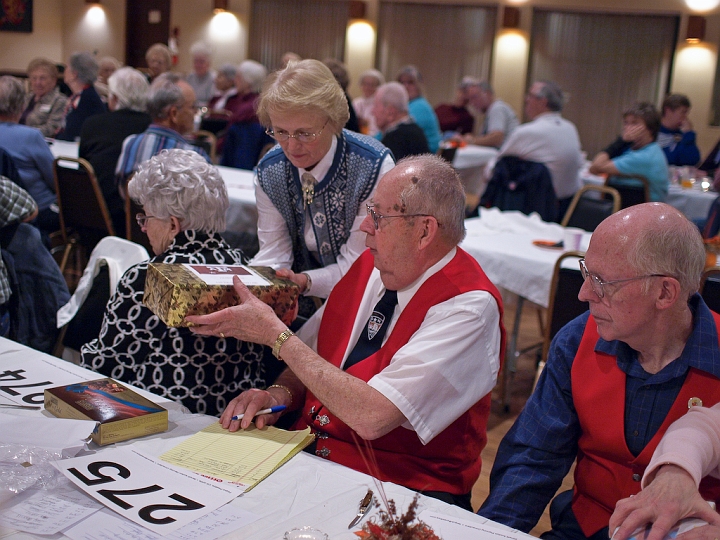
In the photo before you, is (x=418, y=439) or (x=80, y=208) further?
(x=80, y=208)

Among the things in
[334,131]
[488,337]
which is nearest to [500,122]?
[334,131]

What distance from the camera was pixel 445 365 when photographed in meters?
1.64

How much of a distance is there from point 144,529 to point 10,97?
3.71 metres

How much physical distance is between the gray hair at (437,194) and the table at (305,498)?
60 cm

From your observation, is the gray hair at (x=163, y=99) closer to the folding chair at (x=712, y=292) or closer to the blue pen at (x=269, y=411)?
the blue pen at (x=269, y=411)

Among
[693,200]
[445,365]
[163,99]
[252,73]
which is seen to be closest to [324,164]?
[445,365]

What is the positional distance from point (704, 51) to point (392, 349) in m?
10.3

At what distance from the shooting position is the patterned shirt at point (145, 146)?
13.5 feet

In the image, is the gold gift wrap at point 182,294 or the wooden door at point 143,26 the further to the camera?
the wooden door at point 143,26

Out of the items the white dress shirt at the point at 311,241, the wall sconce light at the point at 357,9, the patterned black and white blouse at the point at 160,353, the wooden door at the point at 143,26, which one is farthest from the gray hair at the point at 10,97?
the wooden door at the point at 143,26

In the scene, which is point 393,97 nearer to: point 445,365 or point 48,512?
point 445,365

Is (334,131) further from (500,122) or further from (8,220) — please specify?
(500,122)

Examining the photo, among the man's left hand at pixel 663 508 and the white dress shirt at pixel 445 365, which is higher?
the white dress shirt at pixel 445 365

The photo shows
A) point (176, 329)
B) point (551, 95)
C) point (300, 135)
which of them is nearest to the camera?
point (176, 329)
